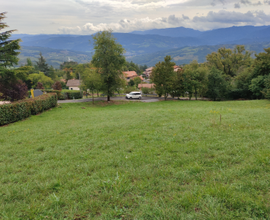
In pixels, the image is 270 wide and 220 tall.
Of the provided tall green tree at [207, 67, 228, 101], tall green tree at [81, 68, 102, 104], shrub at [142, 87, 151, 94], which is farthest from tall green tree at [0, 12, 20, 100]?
shrub at [142, 87, 151, 94]

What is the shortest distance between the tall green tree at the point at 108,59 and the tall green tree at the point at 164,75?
25.2 ft

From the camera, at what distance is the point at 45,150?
6.87 meters

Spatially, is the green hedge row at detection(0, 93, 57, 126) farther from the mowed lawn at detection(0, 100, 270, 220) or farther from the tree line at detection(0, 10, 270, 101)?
the mowed lawn at detection(0, 100, 270, 220)

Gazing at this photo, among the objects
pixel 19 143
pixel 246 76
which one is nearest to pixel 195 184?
pixel 19 143

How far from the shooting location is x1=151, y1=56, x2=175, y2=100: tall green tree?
108 feet

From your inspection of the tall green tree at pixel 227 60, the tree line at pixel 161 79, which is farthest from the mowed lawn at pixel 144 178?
the tall green tree at pixel 227 60

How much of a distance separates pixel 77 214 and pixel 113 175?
1.40 meters

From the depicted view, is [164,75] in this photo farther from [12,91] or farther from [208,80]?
[12,91]

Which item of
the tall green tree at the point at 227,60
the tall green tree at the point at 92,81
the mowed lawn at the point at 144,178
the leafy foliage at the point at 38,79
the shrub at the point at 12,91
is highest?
the tall green tree at the point at 227,60

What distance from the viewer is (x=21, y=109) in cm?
1608

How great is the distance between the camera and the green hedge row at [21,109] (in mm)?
14423

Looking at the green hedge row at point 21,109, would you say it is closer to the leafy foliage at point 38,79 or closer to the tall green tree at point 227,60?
the leafy foliage at point 38,79

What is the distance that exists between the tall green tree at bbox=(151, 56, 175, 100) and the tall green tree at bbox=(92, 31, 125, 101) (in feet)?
25.2

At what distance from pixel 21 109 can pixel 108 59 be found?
715 inches
